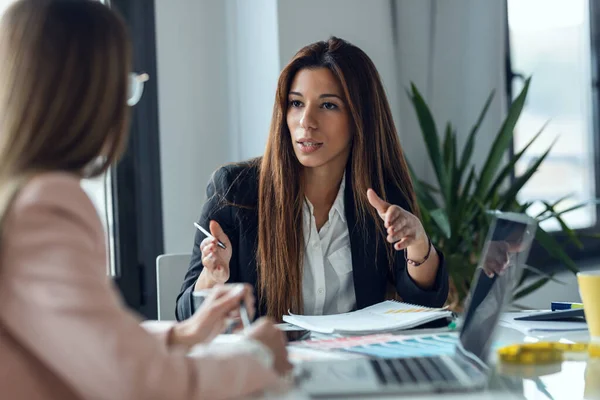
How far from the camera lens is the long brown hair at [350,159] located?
198 centimetres

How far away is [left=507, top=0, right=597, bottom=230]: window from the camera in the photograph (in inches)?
145

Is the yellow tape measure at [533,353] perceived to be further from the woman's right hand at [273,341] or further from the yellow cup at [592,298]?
the woman's right hand at [273,341]

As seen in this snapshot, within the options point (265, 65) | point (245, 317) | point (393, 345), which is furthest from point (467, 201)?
point (245, 317)

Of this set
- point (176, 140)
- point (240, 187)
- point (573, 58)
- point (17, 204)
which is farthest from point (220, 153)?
point (17, 204)

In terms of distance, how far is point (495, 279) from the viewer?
3.84ft

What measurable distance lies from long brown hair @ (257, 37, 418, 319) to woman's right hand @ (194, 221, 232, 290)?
228 mm

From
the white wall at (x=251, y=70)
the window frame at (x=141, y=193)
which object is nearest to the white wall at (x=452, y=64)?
the white wall at (x=251, y=70)

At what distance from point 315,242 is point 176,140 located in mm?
1143

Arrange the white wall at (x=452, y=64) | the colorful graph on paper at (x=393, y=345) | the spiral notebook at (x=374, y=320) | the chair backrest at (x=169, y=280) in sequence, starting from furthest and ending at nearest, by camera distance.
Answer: the white wall at (x=452, y=64) → the chair backrest at (x=169, y=280) → the spiral notebook at (x=374, y=320) → the colorful graph on paper at (x=393, y=345)

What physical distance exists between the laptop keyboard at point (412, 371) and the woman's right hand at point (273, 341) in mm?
127

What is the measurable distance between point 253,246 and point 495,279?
35.6 inches

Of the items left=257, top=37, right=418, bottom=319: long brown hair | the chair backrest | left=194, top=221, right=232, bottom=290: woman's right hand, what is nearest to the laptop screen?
left=194, top=221, right=232, bottom=290: woman's right hand

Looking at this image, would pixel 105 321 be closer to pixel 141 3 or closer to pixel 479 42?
pixel 141 3

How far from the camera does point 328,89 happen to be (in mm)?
2090
